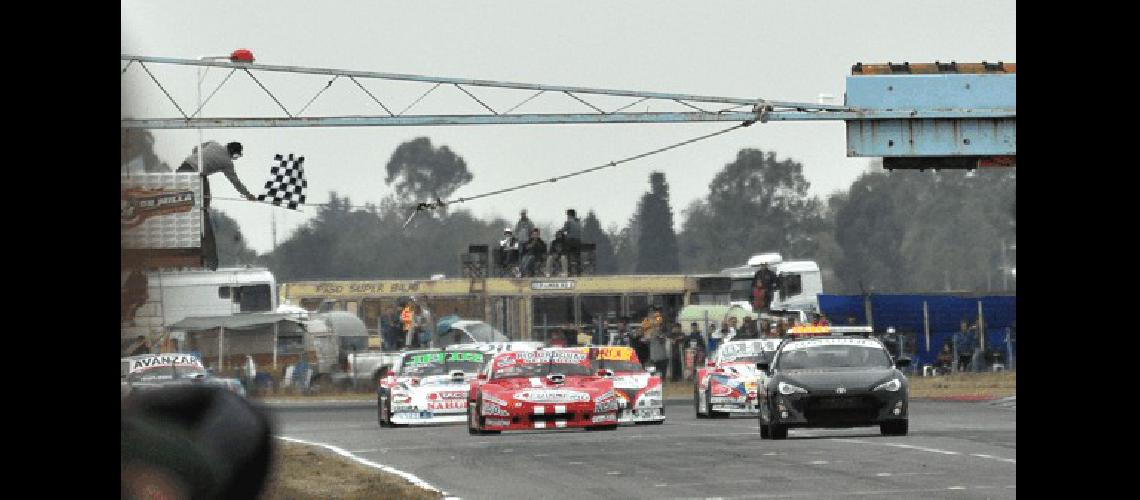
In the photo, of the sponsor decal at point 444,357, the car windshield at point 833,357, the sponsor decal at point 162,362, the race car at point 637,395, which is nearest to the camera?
the sponsor decal at point 162,362

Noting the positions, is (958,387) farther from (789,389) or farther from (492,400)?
(789,389)

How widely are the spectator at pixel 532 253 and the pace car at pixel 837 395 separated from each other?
83.2 feet

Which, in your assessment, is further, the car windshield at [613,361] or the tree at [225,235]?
the car windshield at [613,361]

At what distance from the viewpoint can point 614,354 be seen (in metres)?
31.9

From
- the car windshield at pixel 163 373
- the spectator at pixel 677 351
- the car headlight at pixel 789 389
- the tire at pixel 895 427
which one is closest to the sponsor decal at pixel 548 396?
the car headlight at pixel 789 389

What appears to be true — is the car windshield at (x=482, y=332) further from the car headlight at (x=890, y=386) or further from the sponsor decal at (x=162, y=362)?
the sponsor decal at (x=162, y=362)

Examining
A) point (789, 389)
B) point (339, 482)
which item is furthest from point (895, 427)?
point (339, 482)

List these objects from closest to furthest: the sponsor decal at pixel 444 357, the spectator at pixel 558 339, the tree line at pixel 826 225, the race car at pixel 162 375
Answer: the race car at pixel 162 375 < the sponsor decal at pixel 444 357 < the spectator at pixel 558 339 < the tree line at pixel 826 225

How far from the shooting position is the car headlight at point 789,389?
79.6 ft

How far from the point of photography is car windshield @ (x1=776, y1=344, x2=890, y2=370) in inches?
998

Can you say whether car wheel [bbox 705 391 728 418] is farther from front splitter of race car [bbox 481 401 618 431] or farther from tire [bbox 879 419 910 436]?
tire [bbox 879 419 910 436]

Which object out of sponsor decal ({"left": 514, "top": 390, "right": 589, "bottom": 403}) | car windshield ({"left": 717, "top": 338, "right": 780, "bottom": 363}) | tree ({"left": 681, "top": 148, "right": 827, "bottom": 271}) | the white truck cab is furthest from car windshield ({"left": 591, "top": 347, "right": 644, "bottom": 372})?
tree ({"left": 681, "top": 148, "right": 827, "bottom": 271})

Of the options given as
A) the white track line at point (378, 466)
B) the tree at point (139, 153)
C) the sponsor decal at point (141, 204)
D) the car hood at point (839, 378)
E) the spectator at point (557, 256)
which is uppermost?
the spectator at point (557, 256)
